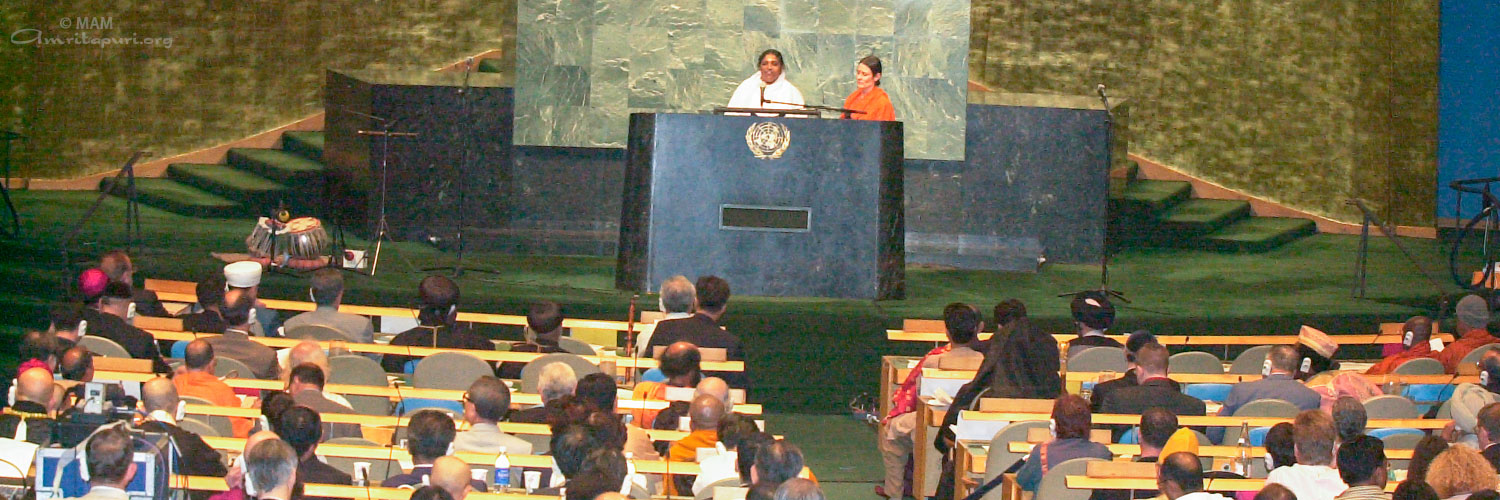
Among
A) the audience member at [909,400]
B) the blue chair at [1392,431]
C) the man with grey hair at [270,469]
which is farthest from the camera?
the audience member at [909,400]

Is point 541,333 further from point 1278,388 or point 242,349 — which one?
point 1278,388

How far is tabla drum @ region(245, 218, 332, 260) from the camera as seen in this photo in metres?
11.3

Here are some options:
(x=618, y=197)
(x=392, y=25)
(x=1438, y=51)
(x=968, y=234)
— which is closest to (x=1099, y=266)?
(x=968, y=234)

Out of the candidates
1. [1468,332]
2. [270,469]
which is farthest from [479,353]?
[1468,332]

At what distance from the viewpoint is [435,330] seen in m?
7.98

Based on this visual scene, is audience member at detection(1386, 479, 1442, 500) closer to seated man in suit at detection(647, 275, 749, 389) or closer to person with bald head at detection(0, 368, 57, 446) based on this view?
seated man in suit at detection(647, 275, 749, 389)

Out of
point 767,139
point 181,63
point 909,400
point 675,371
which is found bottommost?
point 909,400

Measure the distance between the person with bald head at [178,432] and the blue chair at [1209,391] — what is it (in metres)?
4.43

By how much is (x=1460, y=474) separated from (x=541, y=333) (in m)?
3.85

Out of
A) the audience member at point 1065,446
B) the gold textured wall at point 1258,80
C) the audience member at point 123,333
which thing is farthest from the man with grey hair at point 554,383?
the gold textured wall at point 1258,80

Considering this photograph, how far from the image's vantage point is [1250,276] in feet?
43.9

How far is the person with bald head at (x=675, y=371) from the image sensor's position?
6.87m

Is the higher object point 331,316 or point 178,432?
point 331,316

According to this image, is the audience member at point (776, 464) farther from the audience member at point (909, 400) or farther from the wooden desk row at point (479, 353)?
the audience member at point (909, 400)
